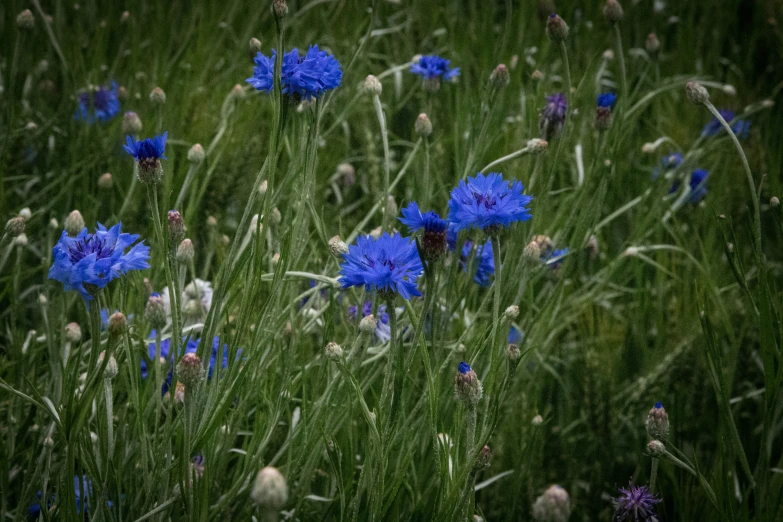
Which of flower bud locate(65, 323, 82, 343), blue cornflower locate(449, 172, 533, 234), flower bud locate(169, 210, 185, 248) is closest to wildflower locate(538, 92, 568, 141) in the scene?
Answer: blue cornflower locate(449, 172, 533, 234)

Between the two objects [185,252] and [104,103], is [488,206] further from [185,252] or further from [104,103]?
[104,103]

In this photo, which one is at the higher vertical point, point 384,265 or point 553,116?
point 553,116

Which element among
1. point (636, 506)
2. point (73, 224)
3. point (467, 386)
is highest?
point (73, 224)

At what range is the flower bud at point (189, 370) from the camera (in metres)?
0.75

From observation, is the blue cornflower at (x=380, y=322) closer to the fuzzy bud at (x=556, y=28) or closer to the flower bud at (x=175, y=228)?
the flower bud at (x=175, y=228)

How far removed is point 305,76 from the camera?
0.89m

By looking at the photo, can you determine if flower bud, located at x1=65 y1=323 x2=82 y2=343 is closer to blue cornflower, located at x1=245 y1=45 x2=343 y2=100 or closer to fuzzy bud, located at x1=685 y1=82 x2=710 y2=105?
blue cornflower, located at x1=245 y1=45 x2=343 y2=100

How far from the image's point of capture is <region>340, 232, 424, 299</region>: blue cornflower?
2.56 feet

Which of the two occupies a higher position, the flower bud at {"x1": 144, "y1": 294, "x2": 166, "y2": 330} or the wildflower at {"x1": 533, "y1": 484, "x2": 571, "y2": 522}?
the flower bud at {"x1": 144, "y1": 294, "x2": 166, "y2": 330}

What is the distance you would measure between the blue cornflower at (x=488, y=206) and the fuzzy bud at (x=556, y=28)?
39 cm

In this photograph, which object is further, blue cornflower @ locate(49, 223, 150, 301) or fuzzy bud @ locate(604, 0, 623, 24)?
fuzzy bud @ locate(604, 0, 623, 24)

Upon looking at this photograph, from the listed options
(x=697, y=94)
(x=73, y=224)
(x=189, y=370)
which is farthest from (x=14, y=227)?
(x=697, y=94)

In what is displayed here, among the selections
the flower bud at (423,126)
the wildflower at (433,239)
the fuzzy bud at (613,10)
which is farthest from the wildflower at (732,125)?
the wildflower at (433,239)

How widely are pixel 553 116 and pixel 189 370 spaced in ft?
2.55
